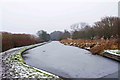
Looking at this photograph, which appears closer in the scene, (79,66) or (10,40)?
(79,66)

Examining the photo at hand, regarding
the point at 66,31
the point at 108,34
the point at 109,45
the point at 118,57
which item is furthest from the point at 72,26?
the point at 118,57

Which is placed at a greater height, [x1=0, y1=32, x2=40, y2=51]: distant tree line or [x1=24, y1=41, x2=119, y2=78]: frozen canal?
[x1=0, y1=32, x2=40, y2=51]: distant tree line

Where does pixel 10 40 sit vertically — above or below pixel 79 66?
above

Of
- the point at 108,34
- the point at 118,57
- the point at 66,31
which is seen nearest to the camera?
the point at 118,57

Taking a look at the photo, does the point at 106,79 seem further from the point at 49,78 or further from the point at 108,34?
the point at 108,34

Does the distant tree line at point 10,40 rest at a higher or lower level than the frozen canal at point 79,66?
higher

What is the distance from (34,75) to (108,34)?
33.4m

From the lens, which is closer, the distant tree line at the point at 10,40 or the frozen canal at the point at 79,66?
the frozen canal at the point at 79,66

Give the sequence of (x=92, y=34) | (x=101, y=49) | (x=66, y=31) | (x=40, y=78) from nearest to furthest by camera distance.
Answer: (x=40, y=78)
(x=101, y=49)
(x=92, y=34)
(x=66, y=31)

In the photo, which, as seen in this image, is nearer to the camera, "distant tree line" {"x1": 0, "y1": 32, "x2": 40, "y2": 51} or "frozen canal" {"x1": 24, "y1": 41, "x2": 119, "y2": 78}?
"frozen canal" {"x1": 24, "y1": 41, "x2": 119, "y2": 78}

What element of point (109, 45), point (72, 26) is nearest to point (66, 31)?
point (72, 26)

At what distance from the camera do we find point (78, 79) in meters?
8.94

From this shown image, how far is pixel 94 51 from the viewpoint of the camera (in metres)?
21.1

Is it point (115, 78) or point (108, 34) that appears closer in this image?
point (115, 78)
